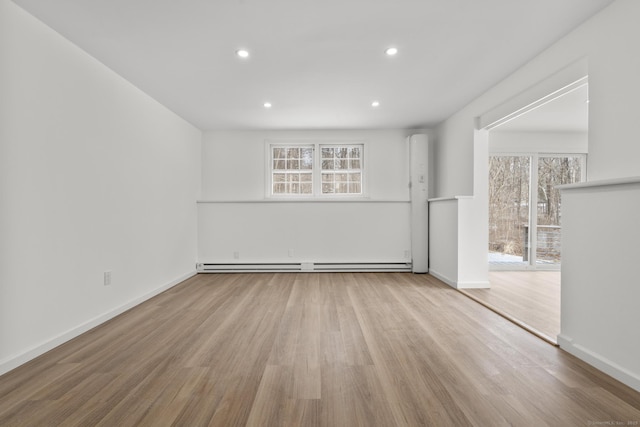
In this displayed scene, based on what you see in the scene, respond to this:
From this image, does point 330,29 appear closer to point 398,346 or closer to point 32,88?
point 32,88

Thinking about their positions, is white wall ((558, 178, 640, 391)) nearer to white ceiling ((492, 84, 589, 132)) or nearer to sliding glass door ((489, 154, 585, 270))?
white ceiling ((492, 84, 589, 132))

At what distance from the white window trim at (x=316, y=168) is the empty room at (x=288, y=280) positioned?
0.91 meters

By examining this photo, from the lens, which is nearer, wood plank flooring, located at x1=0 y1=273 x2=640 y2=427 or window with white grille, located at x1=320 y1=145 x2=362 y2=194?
wood plank flooring, located at x1=0 y1=273 x2=640 y2=427

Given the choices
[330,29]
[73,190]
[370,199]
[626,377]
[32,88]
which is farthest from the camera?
[370,199]

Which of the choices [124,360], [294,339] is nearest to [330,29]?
[294,339]

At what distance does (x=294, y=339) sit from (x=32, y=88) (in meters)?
2.63

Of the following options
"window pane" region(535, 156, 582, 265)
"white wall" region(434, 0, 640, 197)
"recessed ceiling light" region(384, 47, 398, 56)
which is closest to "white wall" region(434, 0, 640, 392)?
"white wall" region(434, 0, 640, 197)

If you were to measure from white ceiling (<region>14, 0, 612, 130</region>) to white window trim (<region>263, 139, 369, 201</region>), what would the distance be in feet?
4.56

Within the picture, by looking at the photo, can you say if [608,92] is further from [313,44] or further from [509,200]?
[509,200]

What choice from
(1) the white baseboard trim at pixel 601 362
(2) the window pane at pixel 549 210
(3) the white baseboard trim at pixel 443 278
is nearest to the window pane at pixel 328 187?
(3) the white baseboard trim at pixel 443 278

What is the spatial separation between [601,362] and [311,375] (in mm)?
1801

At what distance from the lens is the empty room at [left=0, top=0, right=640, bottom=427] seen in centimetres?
170

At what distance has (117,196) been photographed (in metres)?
3.11

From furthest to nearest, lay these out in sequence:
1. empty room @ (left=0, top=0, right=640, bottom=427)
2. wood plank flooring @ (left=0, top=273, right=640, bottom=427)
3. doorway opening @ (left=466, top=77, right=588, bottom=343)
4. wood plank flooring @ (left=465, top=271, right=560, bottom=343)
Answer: doorway opening @ (left=466, top=77, right=588, bottom=343) < wood plank flooring @ (left=465, top=271, right=560, bottom=343) < empty room @ (left=0, top=0, right=640, bottom=427) < wood plank flooring @ (left=0, top=273, right=640, bottom=427)
